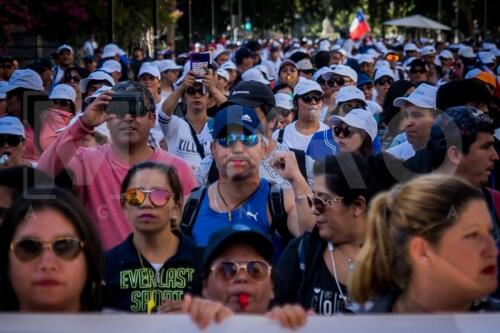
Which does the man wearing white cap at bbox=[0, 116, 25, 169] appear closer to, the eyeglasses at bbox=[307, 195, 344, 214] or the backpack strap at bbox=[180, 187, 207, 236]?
the backpack strap at bbox=[180, 187, 207, 236]

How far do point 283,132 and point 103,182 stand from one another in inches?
142

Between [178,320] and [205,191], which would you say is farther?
[205,191]

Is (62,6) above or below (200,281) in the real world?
above

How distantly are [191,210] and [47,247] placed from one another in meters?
2.10

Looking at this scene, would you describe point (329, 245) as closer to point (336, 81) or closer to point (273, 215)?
point (273, 215)

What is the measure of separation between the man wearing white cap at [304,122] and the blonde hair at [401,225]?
528 centimetres

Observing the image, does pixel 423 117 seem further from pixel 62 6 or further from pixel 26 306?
pixel 62 6

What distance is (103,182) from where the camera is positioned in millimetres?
6121

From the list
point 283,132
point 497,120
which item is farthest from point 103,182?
point 497,120

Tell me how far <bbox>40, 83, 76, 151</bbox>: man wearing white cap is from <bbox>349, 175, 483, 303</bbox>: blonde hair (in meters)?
3.93

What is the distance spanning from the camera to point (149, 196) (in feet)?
16.6

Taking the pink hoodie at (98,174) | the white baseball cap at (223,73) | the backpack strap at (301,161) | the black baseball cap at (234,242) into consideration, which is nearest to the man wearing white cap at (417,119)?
the backpack strap at (301,161)

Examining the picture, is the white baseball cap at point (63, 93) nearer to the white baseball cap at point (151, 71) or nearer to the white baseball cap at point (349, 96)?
the white baseball cap at point (349, 96)

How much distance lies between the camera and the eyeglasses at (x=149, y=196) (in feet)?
16.6
